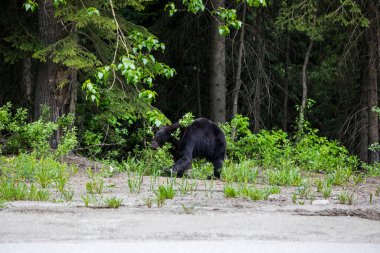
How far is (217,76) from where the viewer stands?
765 inches

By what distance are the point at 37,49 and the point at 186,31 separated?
7.85 m

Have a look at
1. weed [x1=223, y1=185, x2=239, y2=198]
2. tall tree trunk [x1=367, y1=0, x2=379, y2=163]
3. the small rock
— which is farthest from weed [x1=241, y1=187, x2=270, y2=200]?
tall tree trunk [x1=367, y1=0, x2=379, y2=163]

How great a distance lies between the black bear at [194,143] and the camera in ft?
41.5

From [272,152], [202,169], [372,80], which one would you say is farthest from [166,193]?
[372,80]

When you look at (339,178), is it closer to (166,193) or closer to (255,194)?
(255,194)

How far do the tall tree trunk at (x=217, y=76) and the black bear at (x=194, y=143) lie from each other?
6221 millimetres

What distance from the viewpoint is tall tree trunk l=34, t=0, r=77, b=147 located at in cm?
1399

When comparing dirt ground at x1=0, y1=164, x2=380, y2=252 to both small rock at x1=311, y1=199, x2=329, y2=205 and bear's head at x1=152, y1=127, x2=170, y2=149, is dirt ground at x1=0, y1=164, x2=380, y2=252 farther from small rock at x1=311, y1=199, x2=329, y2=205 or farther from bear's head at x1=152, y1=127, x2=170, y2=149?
bear's head at x1=152, y1=127, x2=170, y2=149

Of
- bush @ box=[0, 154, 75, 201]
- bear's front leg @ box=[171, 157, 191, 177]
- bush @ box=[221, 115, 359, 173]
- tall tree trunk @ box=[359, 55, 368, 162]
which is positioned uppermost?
tall tree trunk @ box=[359, 55, 368, 162]

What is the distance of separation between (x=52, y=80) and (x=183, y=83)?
29.2 ft

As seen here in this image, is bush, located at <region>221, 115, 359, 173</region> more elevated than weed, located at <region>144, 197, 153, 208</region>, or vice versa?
bush, located at <region>221, 115, 359, 173</region>

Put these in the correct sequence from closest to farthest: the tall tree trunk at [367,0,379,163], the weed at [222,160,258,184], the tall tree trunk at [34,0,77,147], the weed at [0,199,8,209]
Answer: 1. the weed at [0,199,8,209]
2. the weed at [222,160,258,184]
3. the tall tree trunk at [34,0,77,147]
4. the tall tree trunk at [367,0,379,163]

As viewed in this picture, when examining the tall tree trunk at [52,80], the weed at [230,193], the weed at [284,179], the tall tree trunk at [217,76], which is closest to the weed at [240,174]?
the weed at [284,179]

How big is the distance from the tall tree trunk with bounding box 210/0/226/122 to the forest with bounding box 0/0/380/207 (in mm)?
29
